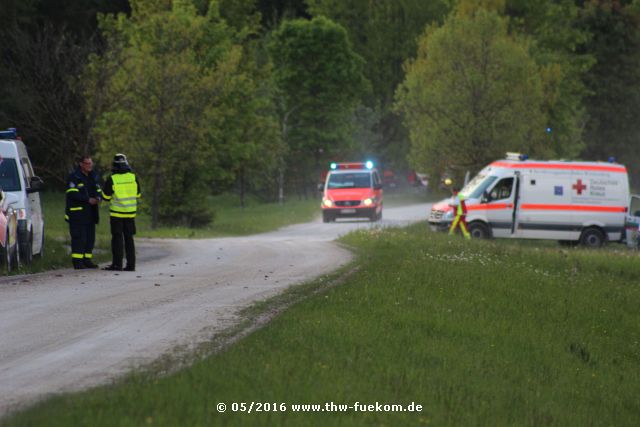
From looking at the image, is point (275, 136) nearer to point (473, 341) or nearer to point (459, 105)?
point (459, 105)

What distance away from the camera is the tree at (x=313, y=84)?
248ft

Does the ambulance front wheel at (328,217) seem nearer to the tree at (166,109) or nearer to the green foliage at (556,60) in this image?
the tree at (166,109)

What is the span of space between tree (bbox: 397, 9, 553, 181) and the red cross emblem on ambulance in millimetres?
13933

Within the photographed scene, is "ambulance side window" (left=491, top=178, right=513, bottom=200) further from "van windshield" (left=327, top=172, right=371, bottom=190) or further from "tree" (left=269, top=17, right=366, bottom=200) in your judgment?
"tree" (left=269, top=17, right=366, bottom=200)

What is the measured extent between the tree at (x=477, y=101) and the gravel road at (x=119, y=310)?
90.7ft

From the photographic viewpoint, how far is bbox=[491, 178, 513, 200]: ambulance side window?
124ft

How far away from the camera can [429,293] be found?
57.6 feet

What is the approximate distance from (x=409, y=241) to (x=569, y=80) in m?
51.3

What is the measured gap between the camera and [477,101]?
171 ft

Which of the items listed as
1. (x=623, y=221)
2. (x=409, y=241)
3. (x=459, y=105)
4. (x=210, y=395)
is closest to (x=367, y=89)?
(x=459, y=105)

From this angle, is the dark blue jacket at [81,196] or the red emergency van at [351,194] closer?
the dark blue jacket at [81,196]

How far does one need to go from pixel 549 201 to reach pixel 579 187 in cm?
97

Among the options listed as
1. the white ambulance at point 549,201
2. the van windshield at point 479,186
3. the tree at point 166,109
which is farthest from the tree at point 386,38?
the white ambulance at point 549,201

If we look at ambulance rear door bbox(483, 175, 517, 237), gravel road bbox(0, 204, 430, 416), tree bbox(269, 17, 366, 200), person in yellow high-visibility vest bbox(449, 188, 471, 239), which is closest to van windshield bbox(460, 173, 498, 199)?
ambulance rear door bbox(483, 175, 517, 237)
